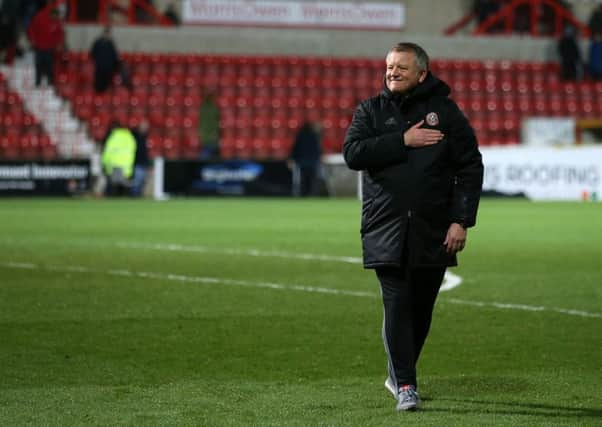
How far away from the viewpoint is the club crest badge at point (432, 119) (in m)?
6.77

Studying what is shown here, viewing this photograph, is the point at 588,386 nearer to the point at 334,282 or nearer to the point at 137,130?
the point at 334,282

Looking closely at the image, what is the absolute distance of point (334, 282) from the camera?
13070 mm

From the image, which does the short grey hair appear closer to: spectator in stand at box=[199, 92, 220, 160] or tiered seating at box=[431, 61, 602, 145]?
spectator in stand at box=[199, 92, 220, 160]

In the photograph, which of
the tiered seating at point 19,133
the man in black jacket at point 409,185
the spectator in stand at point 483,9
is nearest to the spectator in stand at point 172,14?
the tiered seating at point 19,133

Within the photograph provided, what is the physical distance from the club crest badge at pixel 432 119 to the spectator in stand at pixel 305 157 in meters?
26.5

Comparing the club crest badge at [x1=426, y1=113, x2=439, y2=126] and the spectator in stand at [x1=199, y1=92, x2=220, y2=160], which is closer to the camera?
the club crest badge at [x1=426, y1=113, x2=439, y2=126]

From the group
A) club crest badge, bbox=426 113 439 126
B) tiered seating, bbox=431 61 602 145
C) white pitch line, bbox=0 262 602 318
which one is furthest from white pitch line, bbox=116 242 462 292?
tiered seating, bbox=431 61 602 145

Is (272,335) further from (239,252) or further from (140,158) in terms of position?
(140,158)

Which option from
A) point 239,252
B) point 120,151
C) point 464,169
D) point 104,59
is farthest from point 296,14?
point 464,169

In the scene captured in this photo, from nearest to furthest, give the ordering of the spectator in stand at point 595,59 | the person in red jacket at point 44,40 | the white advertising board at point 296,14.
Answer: the person in red jacket at point 44,40, the white advertising board at point 296,14, the spectator in stand at point 595,59

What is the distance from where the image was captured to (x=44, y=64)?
124ft

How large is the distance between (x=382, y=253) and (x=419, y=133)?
1.95 ft

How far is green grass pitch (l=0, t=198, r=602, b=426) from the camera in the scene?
6.79m

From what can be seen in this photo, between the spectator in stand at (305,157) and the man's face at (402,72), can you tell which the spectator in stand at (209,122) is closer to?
the spectator in stand at (305,157)
